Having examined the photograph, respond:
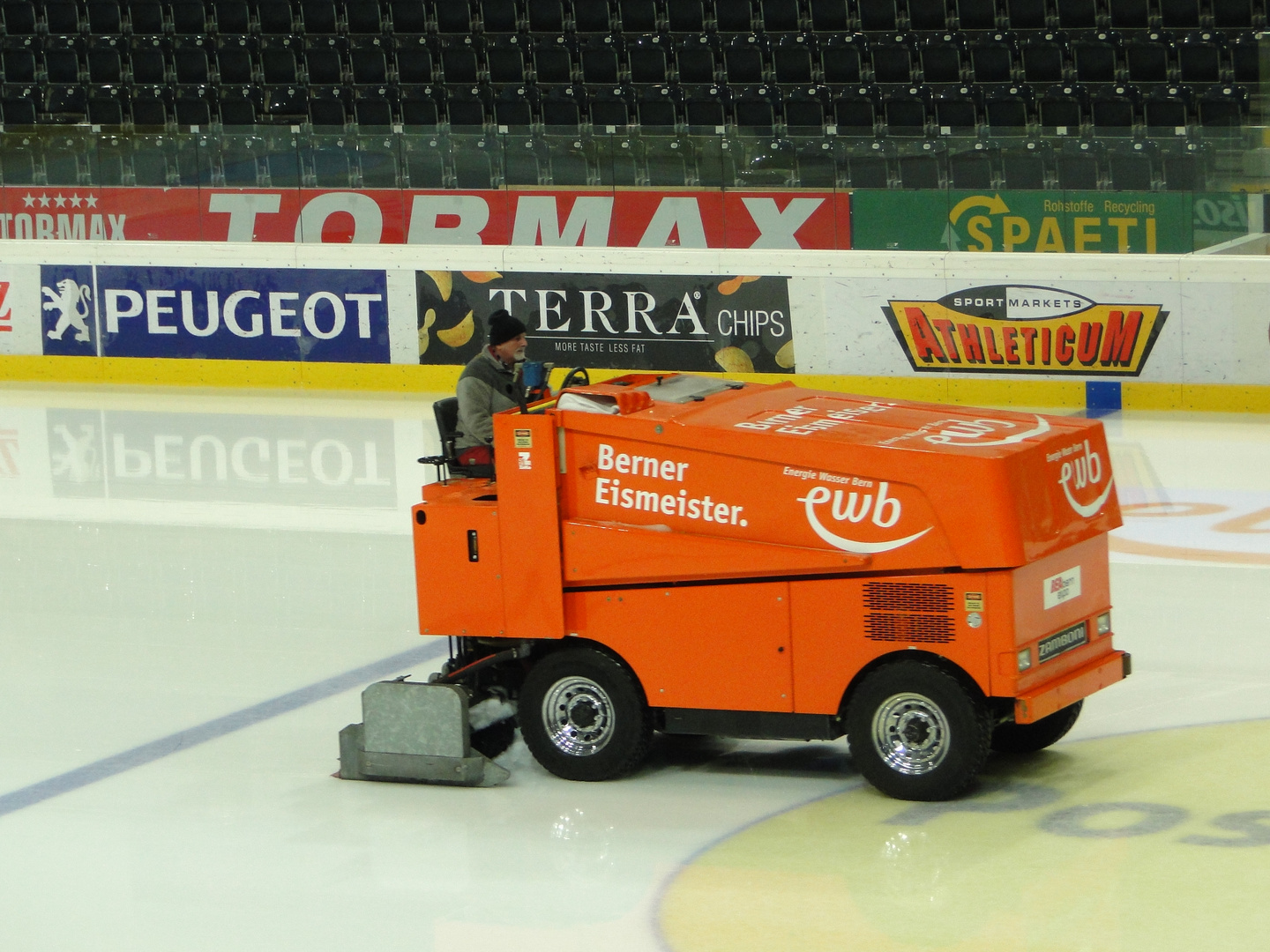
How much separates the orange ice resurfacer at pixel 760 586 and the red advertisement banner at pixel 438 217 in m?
8.63

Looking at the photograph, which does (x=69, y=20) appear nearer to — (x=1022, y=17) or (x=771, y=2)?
(x=771, y=2)

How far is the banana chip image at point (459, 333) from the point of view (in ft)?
50.0

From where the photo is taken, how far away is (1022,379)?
13703 millimetres

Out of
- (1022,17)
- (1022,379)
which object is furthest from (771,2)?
(1022,379)

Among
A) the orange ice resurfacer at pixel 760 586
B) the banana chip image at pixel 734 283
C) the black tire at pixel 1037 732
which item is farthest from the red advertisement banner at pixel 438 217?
the black tire at pixel 1037 732

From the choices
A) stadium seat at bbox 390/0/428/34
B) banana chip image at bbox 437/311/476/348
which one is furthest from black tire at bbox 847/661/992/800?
stadium seat at bbox 390/0/428/34

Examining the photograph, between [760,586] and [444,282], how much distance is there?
10.2 m

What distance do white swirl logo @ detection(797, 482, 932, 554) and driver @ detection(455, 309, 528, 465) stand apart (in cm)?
135

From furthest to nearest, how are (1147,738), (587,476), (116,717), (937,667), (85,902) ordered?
(116,717) < (1147,738) < (587,476) < (937,667) < (85,902)

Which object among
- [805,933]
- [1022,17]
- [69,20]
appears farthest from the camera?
[69,20]

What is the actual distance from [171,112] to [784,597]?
14272 mm

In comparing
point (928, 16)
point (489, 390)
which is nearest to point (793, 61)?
point (928, 16)

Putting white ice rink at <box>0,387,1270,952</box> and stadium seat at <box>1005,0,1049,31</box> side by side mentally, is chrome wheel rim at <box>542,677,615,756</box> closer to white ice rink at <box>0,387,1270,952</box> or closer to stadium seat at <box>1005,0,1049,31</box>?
white ice rink at <box>0,387,1270,952</box>

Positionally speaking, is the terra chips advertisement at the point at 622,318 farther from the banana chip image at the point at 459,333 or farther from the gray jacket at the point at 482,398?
the gray jacket at the point at 482,398
